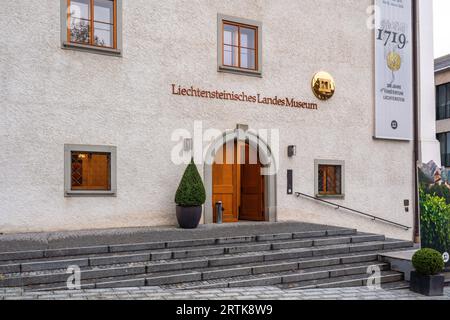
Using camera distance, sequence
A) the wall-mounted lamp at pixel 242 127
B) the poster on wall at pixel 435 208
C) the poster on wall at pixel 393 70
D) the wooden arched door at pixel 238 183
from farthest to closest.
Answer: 1. the poster on wall at pixel 393 70
2. the wooden arched door at pixel 238 183
3. the wall-mounted lamp at pixel 242 127
4. the poster on wall at pixel 435 208

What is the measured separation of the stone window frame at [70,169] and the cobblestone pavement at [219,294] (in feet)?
14.3

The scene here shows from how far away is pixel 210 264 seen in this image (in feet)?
31.3

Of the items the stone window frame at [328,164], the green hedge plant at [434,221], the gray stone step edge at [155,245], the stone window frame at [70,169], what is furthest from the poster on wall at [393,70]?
the stone window frame at [70,169]

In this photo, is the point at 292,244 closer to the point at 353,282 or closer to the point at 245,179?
the point at 353,282

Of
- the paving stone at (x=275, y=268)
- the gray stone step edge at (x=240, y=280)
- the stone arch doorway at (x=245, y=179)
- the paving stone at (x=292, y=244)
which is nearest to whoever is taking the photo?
the gray stone step edge at (x=240, y=280)

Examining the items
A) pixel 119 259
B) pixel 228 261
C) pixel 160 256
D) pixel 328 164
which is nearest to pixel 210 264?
pixel 228 261

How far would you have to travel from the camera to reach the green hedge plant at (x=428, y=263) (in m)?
9.33

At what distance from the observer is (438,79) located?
1598 inches

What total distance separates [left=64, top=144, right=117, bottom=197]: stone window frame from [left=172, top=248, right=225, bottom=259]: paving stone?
3397 mm

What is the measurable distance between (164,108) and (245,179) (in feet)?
11.3

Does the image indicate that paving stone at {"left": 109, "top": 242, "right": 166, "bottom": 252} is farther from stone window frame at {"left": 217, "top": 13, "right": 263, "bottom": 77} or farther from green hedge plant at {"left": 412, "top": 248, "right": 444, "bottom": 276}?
stone window frame at {"left": 217, "top": 13, "right": 263, "bottom": 77}

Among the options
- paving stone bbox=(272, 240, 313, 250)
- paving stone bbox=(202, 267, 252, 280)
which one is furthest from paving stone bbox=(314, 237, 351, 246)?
paving stone bbox=(202, 267, 252, 280)

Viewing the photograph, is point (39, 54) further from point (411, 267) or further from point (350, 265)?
point (411, 267)

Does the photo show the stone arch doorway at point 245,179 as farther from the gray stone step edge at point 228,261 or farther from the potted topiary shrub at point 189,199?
the gray stone step edge at point 228,261
